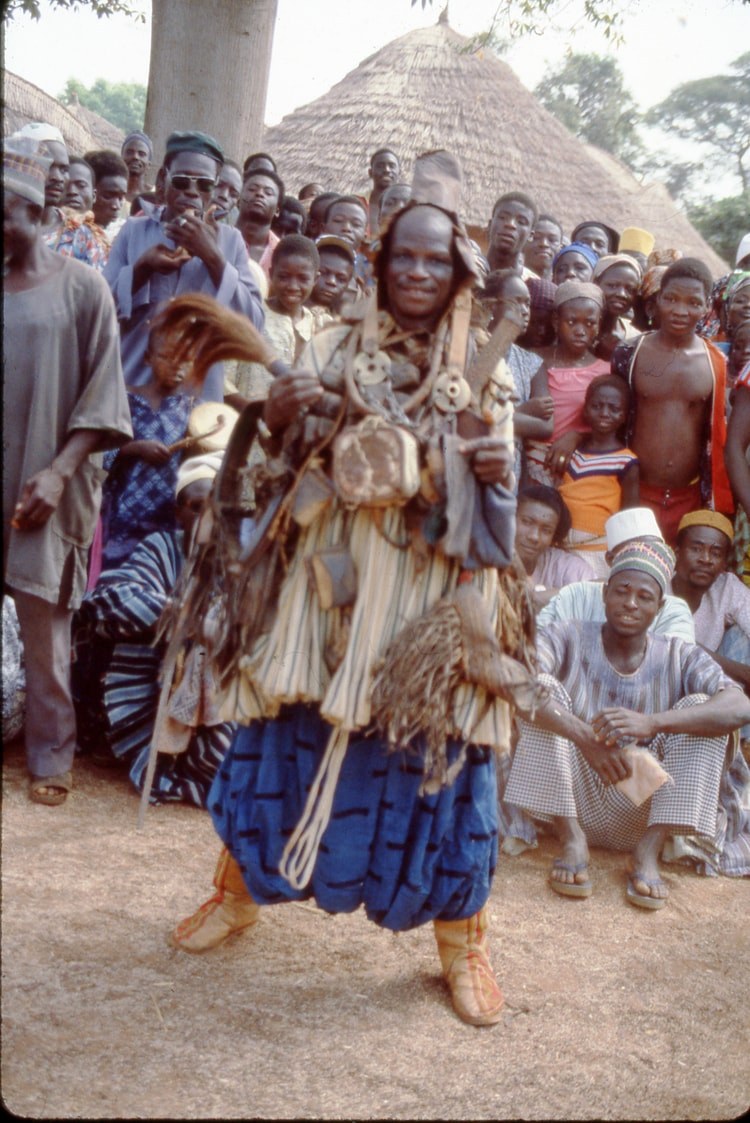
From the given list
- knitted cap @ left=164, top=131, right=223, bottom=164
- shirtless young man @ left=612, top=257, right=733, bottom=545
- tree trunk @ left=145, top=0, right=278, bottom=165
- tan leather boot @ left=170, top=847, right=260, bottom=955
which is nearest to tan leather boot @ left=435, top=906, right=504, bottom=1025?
tan leather boot @ left=170, top=847, right=260, bottom=955

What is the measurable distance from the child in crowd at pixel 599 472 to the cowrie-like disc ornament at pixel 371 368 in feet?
9.11

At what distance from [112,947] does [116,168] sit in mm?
5271

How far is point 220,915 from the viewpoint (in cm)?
331

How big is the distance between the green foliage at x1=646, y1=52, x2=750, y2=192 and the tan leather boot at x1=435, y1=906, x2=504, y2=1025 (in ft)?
50.9

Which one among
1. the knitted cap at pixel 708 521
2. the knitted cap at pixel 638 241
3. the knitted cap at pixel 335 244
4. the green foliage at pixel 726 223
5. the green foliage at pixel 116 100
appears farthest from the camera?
the green foliage at pixel 116 100

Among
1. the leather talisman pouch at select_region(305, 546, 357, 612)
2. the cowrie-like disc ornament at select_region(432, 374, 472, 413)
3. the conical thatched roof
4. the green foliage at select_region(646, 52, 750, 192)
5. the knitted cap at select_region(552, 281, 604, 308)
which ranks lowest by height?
the leather talisman pouch at select_region(305, 546, 357, 612)

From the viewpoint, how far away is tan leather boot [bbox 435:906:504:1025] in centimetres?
→ 315

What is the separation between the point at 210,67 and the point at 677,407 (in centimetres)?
368

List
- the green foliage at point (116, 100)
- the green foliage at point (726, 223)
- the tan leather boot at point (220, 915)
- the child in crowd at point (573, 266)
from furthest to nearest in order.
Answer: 1. the green foliage at point (116, 100)
2. the green foliage at point (726, 223)
3. the child in crowd at point (573, 266)
4. the tan leather boot at point (220, 915)

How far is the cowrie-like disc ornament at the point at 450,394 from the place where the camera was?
111 inches

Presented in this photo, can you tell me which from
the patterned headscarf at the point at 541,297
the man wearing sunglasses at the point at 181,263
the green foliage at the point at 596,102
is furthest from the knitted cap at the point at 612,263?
the green foliage at the point at 596,102

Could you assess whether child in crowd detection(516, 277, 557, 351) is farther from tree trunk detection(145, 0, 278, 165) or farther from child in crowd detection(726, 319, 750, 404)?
tree trunk detection(145, 0, 278, 165)

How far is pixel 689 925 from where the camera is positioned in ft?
13.6

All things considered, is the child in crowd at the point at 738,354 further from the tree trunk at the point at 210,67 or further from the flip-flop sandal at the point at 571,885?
the tree trunk at the point at 210,67
